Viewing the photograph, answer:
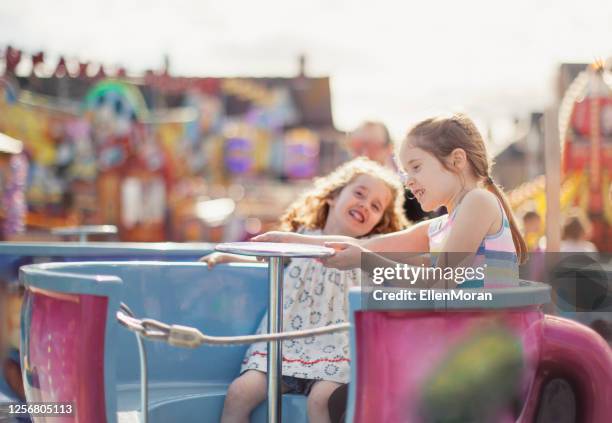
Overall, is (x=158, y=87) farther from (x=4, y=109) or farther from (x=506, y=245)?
(x=506, y=245)

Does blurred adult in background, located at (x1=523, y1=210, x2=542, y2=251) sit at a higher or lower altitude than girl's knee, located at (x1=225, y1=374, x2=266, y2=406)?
higher

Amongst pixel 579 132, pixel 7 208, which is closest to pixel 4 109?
pixel 7 208

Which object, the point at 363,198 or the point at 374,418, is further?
the point at 363,198

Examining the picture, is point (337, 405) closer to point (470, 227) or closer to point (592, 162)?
point (470, 227)

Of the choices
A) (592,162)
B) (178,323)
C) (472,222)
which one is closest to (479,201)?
(472,222)

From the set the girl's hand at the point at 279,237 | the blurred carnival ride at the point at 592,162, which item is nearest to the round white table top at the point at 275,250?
the girl's hand at the point at 279,237

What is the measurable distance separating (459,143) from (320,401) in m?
0.82

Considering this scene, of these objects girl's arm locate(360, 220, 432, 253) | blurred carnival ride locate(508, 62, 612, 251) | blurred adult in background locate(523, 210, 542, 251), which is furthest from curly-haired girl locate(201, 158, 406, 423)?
blurred carnival ride locate(508, 62, 612, 251)

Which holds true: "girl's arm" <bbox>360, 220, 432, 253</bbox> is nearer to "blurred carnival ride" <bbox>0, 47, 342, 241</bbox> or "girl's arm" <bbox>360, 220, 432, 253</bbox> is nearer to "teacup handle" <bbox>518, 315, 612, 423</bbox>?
"teacup handle" <bbox>518, 315, 612, 423</bbox>

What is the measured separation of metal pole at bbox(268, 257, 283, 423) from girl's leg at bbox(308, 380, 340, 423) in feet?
1.07

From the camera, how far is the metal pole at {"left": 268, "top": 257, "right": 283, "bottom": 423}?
190cm

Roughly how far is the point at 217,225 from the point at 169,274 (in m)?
11.7

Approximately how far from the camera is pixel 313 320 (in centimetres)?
263

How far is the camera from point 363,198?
2.79 metres
